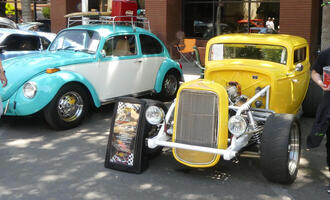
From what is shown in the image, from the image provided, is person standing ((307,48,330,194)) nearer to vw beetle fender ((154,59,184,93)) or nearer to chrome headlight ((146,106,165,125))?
chrome headlight ((146,106,165,125))

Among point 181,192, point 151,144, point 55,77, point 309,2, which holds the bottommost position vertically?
point 181,192

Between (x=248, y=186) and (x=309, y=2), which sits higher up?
(x=309, y=2)

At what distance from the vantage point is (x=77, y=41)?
805 cm

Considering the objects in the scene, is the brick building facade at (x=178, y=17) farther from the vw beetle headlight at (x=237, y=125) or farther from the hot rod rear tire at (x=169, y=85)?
the vw beetle headlight at (x=237, y=125)

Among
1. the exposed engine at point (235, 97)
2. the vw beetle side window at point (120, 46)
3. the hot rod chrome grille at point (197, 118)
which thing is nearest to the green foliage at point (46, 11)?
the vw beetle side window at point (120, 46)

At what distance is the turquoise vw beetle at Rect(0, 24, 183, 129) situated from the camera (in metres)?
6.88

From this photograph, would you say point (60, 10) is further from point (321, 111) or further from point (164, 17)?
point (321, 111)

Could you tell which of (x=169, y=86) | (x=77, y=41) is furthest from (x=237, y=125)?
(x=169, y=86)

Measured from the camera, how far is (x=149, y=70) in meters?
8.80

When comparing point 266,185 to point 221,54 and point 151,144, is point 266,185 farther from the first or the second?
point 221,54

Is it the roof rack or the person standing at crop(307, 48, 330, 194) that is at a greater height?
the roof rack

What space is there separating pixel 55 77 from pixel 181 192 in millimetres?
3243

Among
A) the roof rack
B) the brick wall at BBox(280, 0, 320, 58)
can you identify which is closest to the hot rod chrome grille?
the roof rack

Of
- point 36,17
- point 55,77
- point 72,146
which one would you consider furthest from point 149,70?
point 36,17
